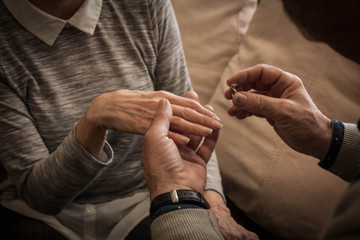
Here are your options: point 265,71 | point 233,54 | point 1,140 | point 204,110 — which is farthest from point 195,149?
point 233,54

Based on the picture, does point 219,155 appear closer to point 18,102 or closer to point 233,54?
point 233,54

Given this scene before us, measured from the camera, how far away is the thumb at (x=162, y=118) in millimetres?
641

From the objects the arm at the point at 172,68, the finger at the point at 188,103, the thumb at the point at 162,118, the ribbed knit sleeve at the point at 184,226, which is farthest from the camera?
the arm at the point at 172,68

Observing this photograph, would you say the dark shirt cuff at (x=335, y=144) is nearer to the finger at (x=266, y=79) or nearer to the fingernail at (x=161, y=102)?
the finger at (x=266, y=79)

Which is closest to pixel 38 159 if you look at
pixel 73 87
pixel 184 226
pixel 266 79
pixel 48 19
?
pixel 73 87

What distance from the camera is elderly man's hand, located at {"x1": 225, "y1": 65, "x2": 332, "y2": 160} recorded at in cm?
70

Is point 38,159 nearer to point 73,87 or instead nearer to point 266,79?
point 73,87

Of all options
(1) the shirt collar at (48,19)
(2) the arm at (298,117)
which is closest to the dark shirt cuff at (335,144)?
(2) the arm at (298,117)

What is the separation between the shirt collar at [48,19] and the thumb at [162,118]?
1.13 ft

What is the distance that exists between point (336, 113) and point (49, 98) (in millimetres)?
824

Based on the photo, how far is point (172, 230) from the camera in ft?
1.79

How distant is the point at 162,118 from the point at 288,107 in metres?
0.29

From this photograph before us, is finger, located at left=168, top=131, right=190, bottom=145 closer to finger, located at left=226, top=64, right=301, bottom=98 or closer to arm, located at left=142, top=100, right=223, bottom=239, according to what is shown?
arm, located at left=142, top=100, right=223, bottom=239

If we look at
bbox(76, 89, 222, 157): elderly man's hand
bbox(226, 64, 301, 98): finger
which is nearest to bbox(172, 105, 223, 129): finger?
bbox(76, 89, 222, 157): elderly man's hand
